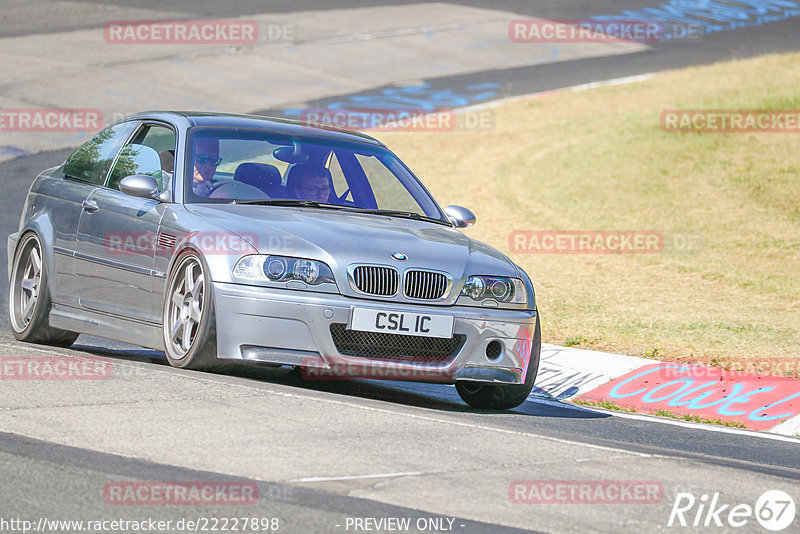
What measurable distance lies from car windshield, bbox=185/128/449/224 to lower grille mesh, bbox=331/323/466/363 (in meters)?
1.25

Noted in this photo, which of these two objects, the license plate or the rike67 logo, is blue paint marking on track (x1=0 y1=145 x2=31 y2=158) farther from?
the rike67 logo

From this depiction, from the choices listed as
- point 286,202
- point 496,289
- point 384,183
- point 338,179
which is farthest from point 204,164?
point 496,289

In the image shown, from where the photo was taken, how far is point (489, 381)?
735cm

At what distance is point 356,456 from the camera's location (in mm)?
5504

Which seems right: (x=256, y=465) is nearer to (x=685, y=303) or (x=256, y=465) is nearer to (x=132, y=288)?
(x=132, y=288)

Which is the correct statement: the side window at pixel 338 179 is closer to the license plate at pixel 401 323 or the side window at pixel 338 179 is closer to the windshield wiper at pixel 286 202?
the windshield wiper at pixel 286 202

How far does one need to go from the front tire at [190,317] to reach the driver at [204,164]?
0.68m

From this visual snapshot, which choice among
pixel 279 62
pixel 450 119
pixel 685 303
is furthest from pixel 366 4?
pixel 685 303

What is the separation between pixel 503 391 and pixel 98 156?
132 inches

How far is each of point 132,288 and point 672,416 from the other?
379 cm

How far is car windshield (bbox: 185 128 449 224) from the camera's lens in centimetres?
791

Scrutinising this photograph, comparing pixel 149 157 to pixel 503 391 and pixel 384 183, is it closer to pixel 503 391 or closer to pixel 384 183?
pixel 384 183

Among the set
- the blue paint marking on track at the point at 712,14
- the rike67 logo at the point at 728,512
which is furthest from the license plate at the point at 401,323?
the blue paint marking on track at the point at 712,14

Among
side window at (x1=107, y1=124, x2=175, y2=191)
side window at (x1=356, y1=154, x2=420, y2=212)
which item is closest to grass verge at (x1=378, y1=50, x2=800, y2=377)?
side window at (x1=356, y1=154, x2=420, y2=212)
